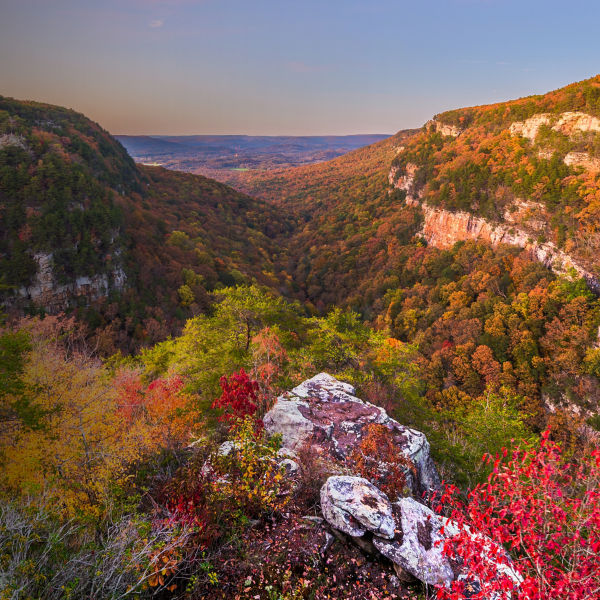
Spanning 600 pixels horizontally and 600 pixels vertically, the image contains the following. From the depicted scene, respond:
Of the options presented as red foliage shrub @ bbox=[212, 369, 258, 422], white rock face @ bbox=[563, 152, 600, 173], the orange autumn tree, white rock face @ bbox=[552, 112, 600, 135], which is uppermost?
white rock face @ bbox=[552, 112, 600, 135]

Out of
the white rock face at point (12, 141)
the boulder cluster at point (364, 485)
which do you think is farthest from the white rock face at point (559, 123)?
the white rock face at point (12, 141)

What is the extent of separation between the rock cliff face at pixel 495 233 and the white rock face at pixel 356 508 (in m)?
53.9

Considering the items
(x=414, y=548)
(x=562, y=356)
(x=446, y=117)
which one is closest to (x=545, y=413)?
(x=562, y=356)

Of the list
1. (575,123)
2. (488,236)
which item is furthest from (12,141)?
(575,123)

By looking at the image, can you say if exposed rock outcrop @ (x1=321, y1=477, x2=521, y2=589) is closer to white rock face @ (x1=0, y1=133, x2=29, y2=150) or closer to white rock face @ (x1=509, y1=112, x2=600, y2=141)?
white rock face @ (x1=509, y1=112, x2=600, y2=141)

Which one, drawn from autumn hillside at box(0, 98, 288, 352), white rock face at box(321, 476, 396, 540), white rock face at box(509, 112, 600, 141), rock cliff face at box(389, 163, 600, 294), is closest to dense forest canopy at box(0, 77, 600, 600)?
autumn hillside at box(0, 98, 288, 352)

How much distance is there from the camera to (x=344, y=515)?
684 cm

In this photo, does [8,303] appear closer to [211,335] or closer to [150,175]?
[211,335]

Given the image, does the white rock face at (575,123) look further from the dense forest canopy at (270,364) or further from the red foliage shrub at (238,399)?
the red foliage shrub at (238,399)

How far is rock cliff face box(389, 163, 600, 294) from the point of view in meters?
49.1

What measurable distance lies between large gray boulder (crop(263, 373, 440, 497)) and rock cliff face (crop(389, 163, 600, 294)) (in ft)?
164

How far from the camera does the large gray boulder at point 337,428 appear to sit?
400 inches

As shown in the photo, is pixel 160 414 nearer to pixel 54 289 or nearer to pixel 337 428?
pixel 337 428

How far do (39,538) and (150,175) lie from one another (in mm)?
156253
